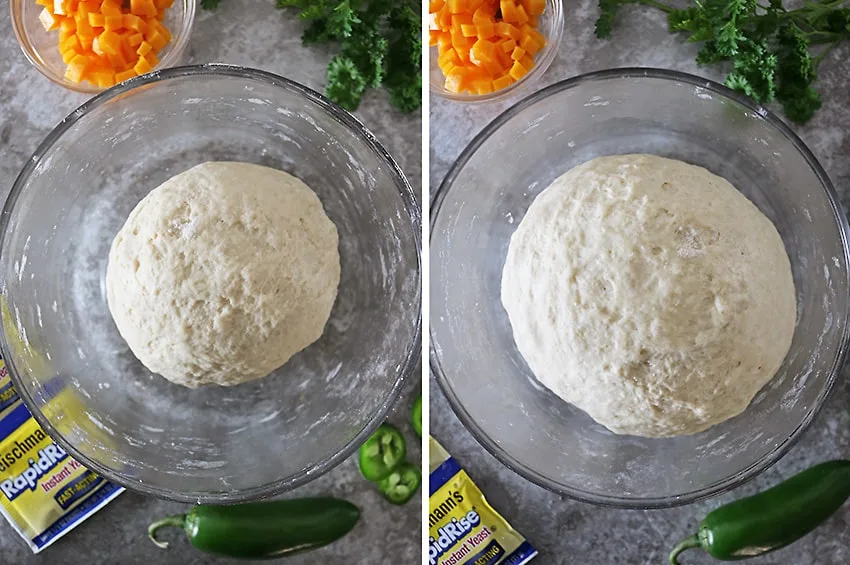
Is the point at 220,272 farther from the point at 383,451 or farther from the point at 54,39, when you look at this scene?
the point at 54,39

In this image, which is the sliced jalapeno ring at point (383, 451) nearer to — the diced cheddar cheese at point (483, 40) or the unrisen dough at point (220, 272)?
the unrisen dough at point (220, 272)

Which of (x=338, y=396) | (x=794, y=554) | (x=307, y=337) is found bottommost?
(x=794, y=554)

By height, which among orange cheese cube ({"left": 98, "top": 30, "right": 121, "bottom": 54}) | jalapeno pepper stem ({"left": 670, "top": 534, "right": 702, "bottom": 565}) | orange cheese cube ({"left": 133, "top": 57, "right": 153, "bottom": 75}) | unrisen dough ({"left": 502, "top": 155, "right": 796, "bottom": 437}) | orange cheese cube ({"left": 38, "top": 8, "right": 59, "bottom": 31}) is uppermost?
orange cheese cube ({"left": 38, "top": 8, "right": 59, "bottom": 31})

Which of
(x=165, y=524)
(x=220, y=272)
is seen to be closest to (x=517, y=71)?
(x=220, y=272)

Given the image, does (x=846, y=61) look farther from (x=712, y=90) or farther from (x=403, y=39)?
(x=403, y=39)

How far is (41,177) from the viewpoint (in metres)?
1.21

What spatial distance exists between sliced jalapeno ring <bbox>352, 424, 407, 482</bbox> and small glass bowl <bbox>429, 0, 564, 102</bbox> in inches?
21.7

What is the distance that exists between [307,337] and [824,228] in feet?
2.64

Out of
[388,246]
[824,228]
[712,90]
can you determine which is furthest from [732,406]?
[388,246]

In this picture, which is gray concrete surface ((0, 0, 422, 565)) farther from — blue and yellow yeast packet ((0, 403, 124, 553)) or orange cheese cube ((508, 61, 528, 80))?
orange cheese cube ((508, 61, 528, 80))

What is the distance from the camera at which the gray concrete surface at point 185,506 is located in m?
1.32

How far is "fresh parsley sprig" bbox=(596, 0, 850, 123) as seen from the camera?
124cm

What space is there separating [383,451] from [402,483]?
0.21ft

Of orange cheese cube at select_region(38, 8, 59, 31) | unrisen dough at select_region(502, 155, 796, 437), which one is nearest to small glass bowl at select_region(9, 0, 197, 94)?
orange cheese cube at select_region(38, 8, 59, 31)
